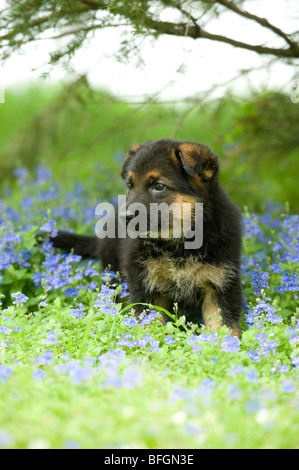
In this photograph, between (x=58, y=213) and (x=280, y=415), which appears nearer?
(x=280, y=415)

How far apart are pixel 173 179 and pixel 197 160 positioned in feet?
0.72

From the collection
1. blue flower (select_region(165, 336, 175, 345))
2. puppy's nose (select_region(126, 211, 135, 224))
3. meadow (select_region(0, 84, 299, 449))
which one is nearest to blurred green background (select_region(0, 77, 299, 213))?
meadow (select_region(0, 84, 299, 449))

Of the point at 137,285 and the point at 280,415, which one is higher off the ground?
the point at 137,285

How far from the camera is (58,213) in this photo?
5.92 meters

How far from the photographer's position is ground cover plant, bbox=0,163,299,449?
199 centimetres

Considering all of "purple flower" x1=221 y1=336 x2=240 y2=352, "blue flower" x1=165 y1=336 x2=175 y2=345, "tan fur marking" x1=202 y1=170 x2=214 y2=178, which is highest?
"tan fur marking" x1=202 y1=170 x2=214 y2=178

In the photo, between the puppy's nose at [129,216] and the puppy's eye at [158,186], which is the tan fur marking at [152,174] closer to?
the puppy's eye at [158,186]

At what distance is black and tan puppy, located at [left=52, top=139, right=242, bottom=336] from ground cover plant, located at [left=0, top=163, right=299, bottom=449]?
31cm

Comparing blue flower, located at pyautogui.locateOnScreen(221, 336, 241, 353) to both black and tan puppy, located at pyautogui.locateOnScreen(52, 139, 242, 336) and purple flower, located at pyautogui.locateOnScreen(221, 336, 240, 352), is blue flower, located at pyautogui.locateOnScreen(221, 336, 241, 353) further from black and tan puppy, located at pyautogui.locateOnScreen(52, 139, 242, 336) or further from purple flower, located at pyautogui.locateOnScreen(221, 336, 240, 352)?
black and tan puppy, located at pyautogui.locateOnScreen(52, 139, 242, 336)

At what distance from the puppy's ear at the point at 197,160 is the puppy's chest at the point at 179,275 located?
0.60m

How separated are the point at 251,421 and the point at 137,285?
198 cm
